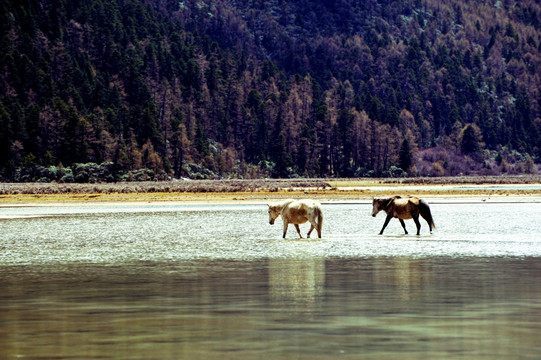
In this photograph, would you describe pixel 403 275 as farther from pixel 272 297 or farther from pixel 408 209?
pixel 408 209

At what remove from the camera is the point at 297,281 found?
19.7m

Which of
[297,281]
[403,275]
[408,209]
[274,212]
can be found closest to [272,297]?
[297,281]

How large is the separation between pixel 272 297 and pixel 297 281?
267 cm

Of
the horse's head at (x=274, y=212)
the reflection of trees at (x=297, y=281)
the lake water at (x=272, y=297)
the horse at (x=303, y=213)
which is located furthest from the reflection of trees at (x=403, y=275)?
the horse's head at (x=274, y=212)

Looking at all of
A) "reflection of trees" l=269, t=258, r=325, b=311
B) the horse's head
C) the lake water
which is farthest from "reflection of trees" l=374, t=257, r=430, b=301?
the horse's head

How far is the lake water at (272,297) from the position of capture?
39.8 feet

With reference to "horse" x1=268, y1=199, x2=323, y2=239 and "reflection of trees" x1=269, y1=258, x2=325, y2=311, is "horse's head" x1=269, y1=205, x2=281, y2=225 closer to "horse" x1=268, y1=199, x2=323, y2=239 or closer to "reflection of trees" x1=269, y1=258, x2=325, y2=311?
"horse" x1=268, y1=199, x2=323, y2=239

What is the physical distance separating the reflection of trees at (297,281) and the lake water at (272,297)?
1.7 inches

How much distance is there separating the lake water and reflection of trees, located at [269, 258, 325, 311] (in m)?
0.04

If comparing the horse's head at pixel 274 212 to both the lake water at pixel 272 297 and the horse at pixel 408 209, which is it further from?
the horse at pixel 408 209

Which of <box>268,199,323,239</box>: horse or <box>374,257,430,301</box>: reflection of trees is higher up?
<box>268,199,323,239</box>: horse

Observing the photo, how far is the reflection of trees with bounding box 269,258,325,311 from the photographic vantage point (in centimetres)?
1675

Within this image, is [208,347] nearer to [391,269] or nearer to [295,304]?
[295,304]

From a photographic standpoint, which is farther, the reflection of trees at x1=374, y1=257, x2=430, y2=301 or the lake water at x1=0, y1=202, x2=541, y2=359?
the reflection of trees at x1=374, y1=257, x2=430, y2=301
